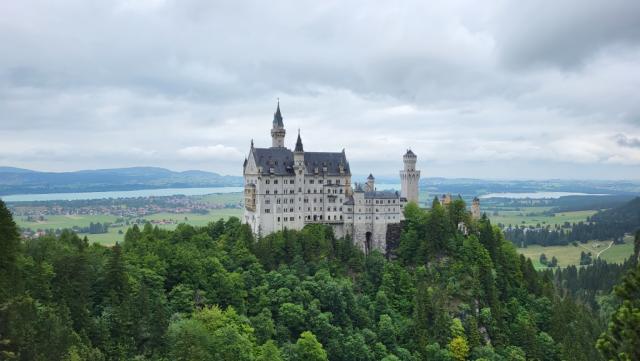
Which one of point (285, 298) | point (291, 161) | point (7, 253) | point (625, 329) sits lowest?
point (285, 298)

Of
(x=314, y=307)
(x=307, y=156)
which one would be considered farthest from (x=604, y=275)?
(x=314, y=307)

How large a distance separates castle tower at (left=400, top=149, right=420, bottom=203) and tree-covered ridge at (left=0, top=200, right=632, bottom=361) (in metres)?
6.59

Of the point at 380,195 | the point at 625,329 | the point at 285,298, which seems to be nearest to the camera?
the point at 625,329

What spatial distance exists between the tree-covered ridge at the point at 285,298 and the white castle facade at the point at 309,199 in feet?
15.8

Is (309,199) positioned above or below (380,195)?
below

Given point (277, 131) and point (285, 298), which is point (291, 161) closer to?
point (277, 131)

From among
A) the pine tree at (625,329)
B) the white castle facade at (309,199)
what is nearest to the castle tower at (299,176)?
the white castle facade at (309,199)

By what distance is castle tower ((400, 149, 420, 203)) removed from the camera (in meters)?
124

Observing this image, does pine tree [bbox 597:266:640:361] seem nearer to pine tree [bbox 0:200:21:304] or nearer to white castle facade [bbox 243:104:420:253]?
pine tree [bbox 0:200:21:304]

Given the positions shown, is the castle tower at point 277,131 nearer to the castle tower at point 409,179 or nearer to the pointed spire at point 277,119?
the pointed spire at point 277,119

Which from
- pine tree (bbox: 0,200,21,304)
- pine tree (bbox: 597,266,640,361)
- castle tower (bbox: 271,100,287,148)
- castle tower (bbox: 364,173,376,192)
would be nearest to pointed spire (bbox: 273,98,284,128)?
castle tower (bbox: 271,100,287,148)

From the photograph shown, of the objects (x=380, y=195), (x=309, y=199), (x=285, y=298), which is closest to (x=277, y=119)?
(x=309, y=199)

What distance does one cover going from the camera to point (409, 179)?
124500mm

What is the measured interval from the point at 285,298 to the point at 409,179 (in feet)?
146
